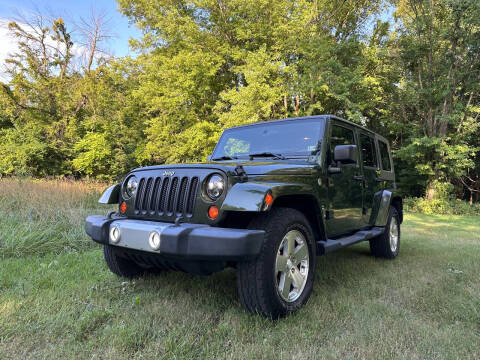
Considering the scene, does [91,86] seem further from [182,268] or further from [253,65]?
[182,268]

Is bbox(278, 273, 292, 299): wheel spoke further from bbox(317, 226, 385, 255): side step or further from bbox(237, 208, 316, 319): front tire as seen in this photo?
bbox(317, 226, 385, 255): side step

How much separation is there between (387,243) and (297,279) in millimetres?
2526

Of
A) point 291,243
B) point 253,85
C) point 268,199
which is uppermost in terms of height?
point 253,85

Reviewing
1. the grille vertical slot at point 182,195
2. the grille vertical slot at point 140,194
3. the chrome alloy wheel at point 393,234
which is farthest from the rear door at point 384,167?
the grille vertical slot at point 140,194

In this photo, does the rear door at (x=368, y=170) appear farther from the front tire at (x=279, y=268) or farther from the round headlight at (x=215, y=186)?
the round headlight at (x=215, y=186)

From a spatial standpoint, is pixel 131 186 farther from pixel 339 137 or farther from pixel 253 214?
pixel 339 137

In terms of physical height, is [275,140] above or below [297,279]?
above

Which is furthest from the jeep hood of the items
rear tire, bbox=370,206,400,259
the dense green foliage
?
the dense green foliage

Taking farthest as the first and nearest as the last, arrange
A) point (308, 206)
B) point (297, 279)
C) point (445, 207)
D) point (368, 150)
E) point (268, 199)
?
point (445, 207) → point (368, 150) → point (308, 206) → point (297, 279) → point (268, 199)

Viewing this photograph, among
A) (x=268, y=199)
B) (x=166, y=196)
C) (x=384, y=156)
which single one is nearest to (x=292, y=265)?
(x=268, y=199)

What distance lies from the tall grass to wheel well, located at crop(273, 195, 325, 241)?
11.0 feet

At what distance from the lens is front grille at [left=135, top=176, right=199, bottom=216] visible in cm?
239

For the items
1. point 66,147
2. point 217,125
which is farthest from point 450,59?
point 66,147

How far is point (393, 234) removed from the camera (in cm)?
488
